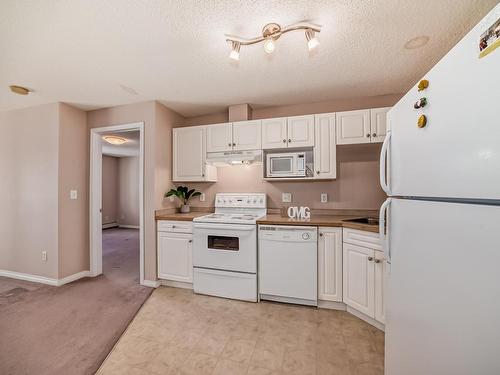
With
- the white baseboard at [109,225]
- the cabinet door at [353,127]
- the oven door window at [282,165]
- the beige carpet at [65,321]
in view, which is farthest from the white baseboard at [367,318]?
the white baseboard at [109,225]

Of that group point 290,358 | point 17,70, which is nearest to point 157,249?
point 290,358

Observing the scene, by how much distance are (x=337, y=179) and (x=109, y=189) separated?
707 cm


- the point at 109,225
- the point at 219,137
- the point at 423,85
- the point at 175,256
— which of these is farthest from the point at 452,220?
the point at 109,225

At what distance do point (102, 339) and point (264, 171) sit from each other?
2.31 m

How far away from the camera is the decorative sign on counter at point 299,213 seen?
2588 millimetres

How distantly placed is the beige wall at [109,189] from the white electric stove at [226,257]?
5.72m

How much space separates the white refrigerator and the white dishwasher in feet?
3.54

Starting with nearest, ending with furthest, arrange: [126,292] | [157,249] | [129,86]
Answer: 1. [129,86]
2. [126,292]
3. [157,249]

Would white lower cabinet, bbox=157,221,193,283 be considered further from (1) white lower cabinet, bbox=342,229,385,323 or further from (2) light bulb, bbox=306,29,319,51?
(2) light bulb, bbox=306,29,319,51

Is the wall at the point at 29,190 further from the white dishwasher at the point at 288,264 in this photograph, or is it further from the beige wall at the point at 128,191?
the beige wall at the point at 128,191

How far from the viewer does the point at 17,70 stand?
212 centimetres

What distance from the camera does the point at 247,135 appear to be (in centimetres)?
285

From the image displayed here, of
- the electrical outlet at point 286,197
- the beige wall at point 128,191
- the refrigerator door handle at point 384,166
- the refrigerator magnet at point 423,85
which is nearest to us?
the refrigerator magnet at point 423,85

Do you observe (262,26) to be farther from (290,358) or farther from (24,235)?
(24,235)
